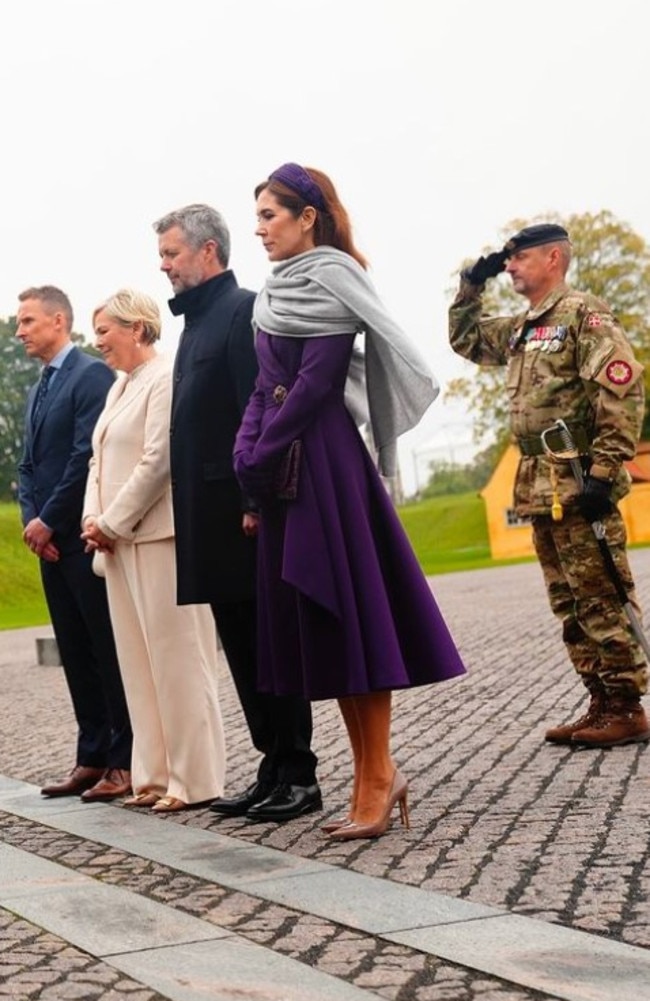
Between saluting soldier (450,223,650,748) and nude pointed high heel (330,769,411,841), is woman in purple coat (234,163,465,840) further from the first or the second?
saluting soldier (450,223,650,748)

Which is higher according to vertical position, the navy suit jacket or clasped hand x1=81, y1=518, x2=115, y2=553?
the navy suit jacket

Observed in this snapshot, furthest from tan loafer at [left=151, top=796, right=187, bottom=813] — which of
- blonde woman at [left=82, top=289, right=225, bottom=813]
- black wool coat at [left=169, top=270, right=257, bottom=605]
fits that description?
black wool coat at [left=169, top=270, right=257, bottom=605]

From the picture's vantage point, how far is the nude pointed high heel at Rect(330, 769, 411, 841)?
19.1 ft

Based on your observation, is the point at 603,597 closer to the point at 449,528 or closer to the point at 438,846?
the point at 438,846

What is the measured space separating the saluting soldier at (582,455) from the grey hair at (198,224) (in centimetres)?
145

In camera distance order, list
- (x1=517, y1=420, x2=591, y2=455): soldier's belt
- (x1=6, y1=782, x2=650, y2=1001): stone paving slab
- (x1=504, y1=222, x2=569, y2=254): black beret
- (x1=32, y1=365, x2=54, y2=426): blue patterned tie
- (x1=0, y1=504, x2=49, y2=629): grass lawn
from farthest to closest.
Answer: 1. (x1=0, y1=504, x2=49, y2=629): grass lawn
2. (x1=32, y1=365, x2=54, y2=426): blue patterned tie
3. (x1=504, y1=222, x2=569, y2=254): black beret
4. (x1=517, y1=420, x2=591, y2=455): soldier's belt
5. (x1=6, y1=782, x2=650, y2=1001): stone paving slab

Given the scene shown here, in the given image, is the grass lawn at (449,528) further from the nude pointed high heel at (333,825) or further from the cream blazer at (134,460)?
the nude pointed high heel at (333,825)

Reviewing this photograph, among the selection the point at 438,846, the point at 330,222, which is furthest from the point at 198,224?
the point at 438,846

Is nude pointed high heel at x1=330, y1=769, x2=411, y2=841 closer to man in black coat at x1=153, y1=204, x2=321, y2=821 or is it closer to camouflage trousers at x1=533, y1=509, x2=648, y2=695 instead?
man in black coat at x1=153, y1=204, x2=321, y2=821

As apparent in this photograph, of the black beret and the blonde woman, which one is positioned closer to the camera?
the blonde woman

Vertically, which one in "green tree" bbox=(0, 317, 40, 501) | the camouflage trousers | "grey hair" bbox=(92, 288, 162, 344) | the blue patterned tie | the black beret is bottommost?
the camouflage trousers

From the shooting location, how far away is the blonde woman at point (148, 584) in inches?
278

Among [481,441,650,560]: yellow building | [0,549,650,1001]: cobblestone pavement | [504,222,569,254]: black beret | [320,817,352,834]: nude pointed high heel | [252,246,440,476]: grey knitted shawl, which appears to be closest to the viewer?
[0,549,650,1001]: cobblestone pavement

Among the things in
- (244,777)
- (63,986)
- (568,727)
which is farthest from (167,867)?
(568,727)
